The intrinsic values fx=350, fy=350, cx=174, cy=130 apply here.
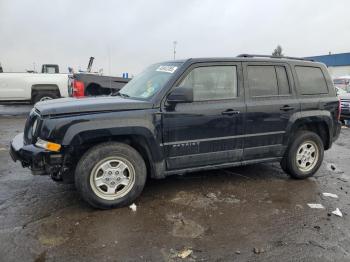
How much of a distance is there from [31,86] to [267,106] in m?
10.5

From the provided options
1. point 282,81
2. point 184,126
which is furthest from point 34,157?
point 282,81

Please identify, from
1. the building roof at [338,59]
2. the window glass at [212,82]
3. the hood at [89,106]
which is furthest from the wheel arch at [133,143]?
the building roof at [338,59]

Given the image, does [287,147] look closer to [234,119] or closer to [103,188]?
[234,119]

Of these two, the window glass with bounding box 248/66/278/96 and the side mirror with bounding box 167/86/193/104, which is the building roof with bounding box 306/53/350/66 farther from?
the side mirror with bounding box 167/86/193/104

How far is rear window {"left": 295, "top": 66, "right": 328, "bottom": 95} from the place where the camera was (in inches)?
215

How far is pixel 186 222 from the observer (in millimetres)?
3943

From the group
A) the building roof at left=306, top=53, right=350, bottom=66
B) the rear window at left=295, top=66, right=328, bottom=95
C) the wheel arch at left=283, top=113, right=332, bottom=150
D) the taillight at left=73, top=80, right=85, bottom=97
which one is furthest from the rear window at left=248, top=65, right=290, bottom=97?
the building roof at left=306, top=53, right=350, bottom=66

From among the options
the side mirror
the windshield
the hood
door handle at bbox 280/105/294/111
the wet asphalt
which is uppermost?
the windshield

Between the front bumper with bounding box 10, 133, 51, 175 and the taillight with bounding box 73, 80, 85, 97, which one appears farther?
the taillight with bounding box 73, 80, 85, 97

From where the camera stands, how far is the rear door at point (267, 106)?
16.2ft

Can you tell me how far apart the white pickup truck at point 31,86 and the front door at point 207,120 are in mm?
9655

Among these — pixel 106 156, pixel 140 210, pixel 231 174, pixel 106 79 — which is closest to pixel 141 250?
pixel 140 210

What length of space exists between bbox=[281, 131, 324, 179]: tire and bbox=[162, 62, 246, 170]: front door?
1000 mm

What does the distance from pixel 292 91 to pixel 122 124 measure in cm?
274
